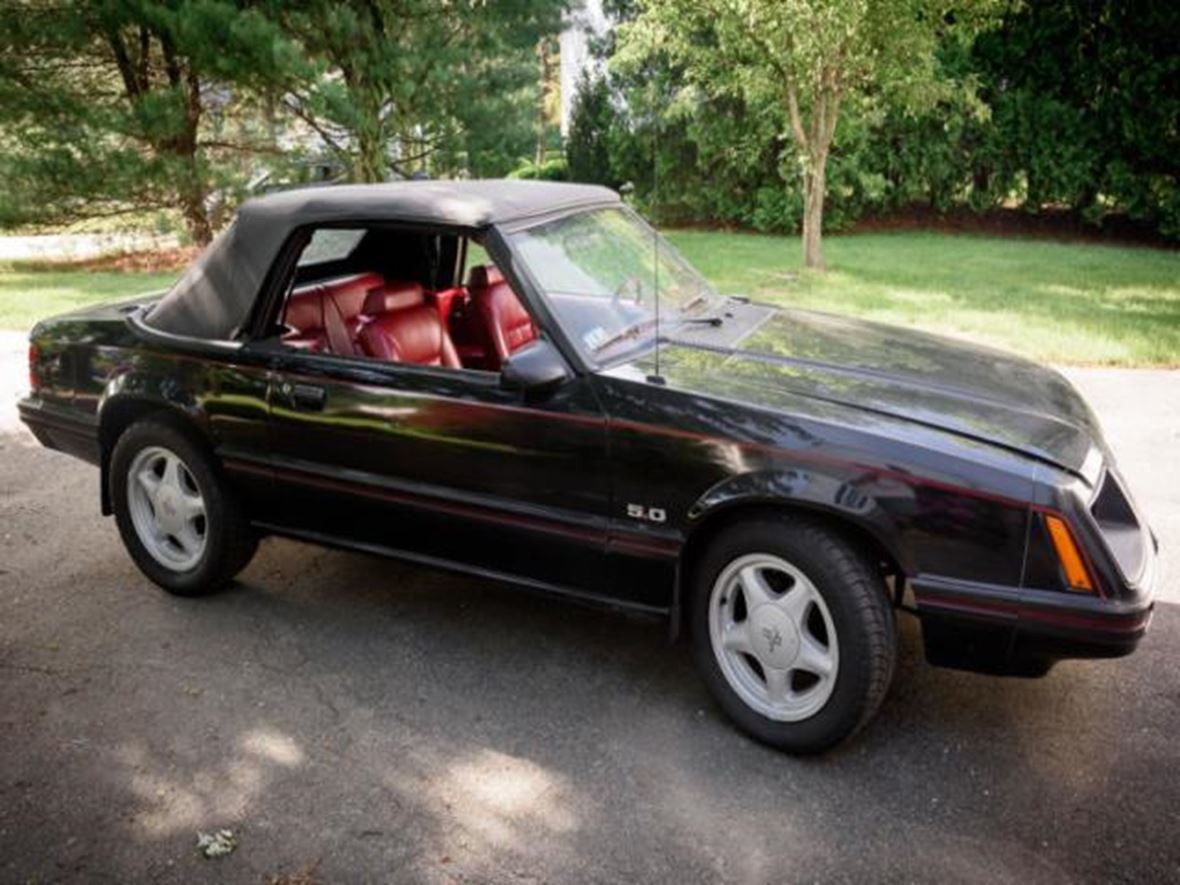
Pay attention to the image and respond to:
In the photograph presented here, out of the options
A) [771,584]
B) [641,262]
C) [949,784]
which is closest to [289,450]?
[641,262]

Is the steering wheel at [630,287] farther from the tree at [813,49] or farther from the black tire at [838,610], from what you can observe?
the tree at [813,49]

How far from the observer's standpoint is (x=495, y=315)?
4.24 metres

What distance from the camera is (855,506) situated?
2.91m

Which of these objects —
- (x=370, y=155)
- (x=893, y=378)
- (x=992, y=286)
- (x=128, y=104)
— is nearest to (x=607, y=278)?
(x=893, y=378)

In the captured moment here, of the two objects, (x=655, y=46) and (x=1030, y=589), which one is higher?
(x=655, y=46)

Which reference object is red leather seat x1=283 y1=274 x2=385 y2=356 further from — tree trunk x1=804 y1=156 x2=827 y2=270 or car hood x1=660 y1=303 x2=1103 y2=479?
tree trunk x1=804 y1=156 x2=827 y2=270

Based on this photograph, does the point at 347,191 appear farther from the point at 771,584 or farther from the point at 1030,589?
the point at 1030,589

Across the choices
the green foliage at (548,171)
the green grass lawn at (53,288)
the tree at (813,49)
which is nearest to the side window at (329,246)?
the green grass lawn at (53,288)

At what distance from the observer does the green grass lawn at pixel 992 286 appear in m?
8.94

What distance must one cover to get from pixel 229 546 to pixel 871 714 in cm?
256

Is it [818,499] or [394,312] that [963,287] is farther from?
[818,499]

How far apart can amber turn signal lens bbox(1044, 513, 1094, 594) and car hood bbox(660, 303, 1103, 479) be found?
24cm

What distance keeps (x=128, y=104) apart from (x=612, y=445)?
1339 cm

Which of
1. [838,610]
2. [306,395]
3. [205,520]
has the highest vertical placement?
[306,395]
